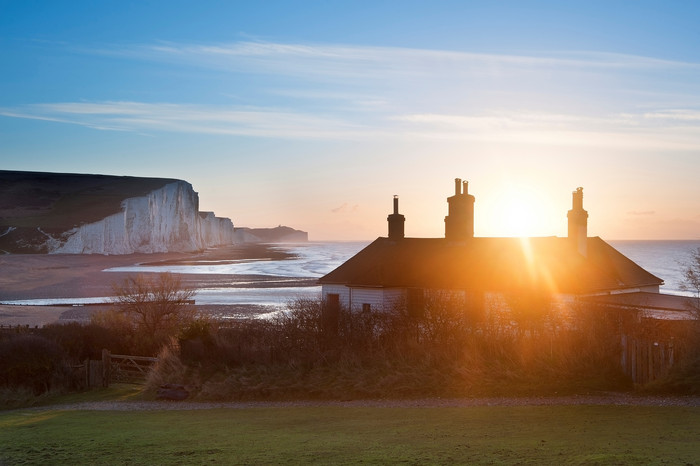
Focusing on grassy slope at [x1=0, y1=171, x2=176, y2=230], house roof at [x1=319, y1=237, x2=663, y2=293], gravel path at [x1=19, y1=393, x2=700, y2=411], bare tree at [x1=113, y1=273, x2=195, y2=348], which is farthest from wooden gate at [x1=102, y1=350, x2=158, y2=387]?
grassy slope at [x1=0, y1=171, x2=176, y2=230]

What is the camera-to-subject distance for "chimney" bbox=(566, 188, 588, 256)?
29734 mm

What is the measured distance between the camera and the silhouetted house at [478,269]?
2834cm

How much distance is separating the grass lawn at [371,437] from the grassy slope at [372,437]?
0.06 feet

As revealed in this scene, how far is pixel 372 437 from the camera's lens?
12.6 metres

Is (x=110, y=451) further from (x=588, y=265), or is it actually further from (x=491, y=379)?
(x=588, y=265)

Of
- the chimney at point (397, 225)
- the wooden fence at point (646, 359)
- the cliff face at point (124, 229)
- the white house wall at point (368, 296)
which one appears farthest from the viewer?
the cliff face at point (124, 229)

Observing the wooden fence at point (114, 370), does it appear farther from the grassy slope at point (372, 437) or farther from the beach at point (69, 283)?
the beach at point (69, 283)

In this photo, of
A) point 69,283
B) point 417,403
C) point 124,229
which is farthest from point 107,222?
point 417,403

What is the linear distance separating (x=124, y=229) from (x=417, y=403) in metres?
134

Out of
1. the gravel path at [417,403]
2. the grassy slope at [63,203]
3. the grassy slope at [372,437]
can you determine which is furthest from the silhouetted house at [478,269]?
the grassy slope at [63,203]

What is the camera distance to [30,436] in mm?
14633

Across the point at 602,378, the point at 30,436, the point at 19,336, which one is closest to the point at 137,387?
the point at 19,336

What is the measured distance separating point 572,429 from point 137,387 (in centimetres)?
1573

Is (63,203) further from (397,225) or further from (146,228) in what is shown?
(397,225)
